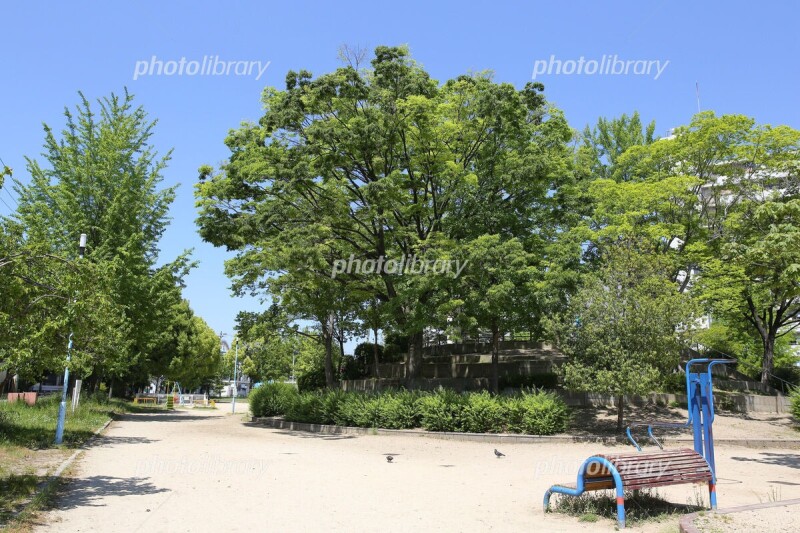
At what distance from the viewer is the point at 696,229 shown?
79.6 feet

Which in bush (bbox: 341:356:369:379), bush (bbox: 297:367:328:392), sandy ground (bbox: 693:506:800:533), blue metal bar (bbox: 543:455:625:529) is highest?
bush (bbox: 341:356:369:379)

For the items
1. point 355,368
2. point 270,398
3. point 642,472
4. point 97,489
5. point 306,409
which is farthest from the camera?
point 355,368

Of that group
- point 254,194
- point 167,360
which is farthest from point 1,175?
point 167,360

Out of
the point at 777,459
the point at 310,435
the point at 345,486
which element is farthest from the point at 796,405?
the point at 345,486

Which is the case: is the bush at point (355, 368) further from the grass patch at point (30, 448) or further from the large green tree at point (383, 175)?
the grass patch at point (30, 448)

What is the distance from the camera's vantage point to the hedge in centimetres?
1822

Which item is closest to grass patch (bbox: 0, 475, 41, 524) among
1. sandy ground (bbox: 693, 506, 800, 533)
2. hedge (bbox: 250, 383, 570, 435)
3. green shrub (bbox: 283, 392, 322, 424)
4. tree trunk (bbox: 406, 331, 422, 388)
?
sandy ground (bbox: 693, 506, 800, 533)

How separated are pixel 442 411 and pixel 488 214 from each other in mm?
7185

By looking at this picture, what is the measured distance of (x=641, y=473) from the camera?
24.2 feet

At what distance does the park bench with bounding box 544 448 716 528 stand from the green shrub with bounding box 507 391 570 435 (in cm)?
1030

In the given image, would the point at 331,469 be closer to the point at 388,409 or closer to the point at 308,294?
the point at 388,409

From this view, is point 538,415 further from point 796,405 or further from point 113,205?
point 113,205

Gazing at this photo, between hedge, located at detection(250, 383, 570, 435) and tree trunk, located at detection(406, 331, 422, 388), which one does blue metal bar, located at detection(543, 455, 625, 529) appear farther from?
tree trunk, located at detection(406, 331, 422, 388)

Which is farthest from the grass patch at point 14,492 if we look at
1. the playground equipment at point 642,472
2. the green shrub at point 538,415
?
the green shrub at point 538,415
